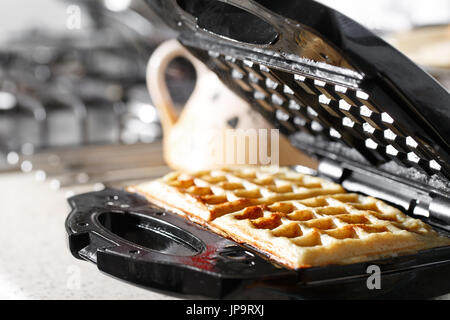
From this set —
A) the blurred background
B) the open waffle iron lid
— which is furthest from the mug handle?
the open waffle iron lid

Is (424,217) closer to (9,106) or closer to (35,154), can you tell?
(35,154)

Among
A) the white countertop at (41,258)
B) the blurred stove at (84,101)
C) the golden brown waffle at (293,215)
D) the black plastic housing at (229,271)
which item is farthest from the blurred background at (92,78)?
the black plastic housing at (229,271)

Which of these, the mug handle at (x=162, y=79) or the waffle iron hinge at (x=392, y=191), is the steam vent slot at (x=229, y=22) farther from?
the mug handle at (x=162, y=79)

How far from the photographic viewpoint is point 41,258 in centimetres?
118

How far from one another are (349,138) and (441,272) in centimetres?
34

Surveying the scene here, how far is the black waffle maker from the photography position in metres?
0.72

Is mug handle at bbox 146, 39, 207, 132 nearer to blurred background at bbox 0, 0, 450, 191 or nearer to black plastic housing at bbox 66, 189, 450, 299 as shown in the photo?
blurred background at bbox 0, 0, 450, 191

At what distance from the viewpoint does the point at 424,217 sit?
975 millimetres

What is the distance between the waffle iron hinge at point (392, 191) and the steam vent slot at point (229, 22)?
0.35m

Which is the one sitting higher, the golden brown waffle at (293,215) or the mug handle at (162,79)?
the mug handle at (162,79)

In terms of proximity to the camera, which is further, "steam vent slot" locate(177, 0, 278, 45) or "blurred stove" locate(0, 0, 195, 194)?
"blurred stove" locate(0, 0, 195, 194)

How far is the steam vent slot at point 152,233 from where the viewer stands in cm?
92

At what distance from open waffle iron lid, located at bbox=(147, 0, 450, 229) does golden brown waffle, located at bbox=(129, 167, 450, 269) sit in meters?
0.06

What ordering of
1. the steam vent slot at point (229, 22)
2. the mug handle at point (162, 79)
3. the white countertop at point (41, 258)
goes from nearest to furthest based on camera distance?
the steam vent slot at point (229, 22) < the white countertop at point (41, 258) < the mug handle at point (162, 79)
